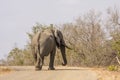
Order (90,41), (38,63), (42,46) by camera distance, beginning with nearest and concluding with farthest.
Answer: (38,63)
(42,46)
(90,41)

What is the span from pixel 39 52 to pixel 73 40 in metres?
24.2

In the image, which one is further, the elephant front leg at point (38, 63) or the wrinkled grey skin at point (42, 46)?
the wrinkled grey skin at point (42, 46)

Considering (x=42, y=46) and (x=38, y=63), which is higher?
(x=42, y=46)

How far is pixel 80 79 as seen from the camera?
2070 cm

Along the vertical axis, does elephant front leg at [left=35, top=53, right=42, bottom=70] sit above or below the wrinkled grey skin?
below

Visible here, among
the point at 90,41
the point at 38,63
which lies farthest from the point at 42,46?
the point at 90,41

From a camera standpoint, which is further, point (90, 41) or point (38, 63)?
point (90, 41)

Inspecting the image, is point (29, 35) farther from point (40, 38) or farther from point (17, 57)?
point (40, 38)

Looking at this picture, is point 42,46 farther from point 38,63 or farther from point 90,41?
point 90,41

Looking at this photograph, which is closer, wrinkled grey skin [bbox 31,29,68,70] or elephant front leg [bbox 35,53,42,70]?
elephant front leg [bbox 35,53,42,70]

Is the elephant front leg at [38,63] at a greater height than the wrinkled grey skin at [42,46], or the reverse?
the wrinkled grey skin at [42,46]

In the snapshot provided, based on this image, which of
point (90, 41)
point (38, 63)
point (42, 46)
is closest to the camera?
point (38, 63)

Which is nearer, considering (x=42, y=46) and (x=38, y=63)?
(x=38, y=63)

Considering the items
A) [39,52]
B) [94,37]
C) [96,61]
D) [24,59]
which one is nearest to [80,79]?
[39,52]
